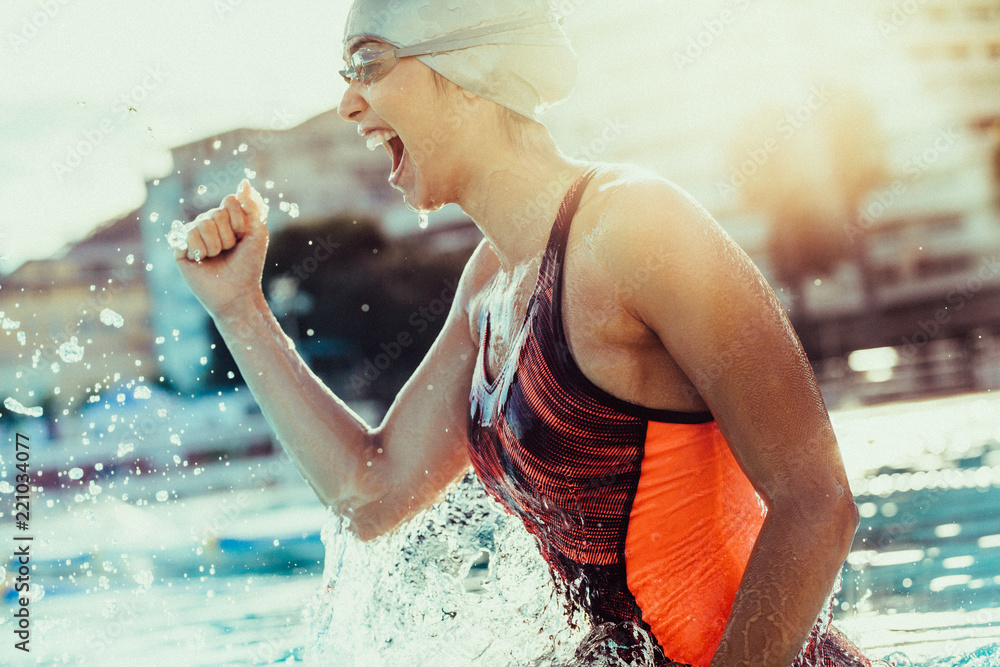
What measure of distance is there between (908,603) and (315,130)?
53836 mm

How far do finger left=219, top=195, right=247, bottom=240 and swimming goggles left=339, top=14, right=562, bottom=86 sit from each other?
1.87 ft

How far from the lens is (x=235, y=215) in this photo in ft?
8.40

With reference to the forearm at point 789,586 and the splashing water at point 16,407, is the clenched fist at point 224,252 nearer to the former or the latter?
the splashing water at point 16,407

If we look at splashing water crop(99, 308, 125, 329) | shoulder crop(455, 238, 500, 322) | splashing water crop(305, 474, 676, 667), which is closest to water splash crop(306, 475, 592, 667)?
splashing water crop(305, 474, 676, 667)

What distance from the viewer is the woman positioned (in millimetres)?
1654

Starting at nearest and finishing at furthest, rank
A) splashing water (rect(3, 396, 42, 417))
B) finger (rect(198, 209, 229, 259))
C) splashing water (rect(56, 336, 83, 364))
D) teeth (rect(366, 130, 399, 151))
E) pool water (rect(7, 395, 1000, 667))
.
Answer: teeth (rect(366, 130, 399, 151)), finger (rect(198, 209, 229, 259)), pool water (rect(7, 395, 1000, 667)), splashing water (rect(3, 396, 42, 417)), splashing water (rect(56, 336, 83, 364))

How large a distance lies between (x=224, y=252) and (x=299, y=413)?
1.62ft

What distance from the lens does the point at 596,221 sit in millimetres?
1829

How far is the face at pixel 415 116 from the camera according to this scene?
84.4 inches

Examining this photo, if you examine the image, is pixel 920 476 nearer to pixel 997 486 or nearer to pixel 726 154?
pixel 997 486

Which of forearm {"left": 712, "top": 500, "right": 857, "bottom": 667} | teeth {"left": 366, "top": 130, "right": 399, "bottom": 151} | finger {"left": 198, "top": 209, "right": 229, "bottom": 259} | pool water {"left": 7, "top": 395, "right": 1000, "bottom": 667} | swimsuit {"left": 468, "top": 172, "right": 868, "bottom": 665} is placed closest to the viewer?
forearm {"left": 712, "top": 500, "right": 857, "bottom": 667}

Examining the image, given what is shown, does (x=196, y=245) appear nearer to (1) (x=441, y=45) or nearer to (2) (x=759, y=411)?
(1) (x=441, y=45)

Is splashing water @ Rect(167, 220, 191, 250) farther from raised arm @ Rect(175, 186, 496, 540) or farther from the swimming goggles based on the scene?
the swimming goggles

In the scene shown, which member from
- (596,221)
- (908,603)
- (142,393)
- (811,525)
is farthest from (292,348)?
(908,603)
